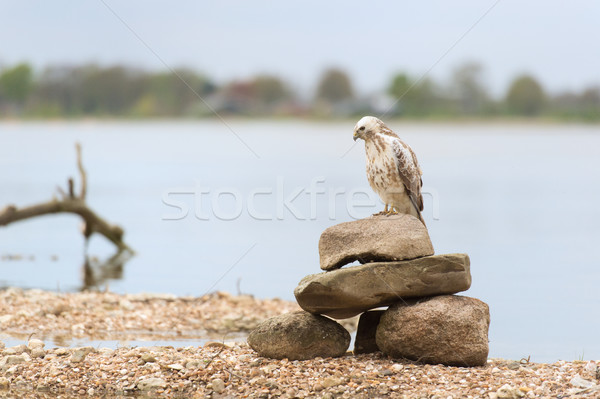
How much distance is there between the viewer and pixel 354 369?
30.3ft

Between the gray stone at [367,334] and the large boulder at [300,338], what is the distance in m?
0.24

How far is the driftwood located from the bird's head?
1197cm

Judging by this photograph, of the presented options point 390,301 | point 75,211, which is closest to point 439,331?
point 390,301

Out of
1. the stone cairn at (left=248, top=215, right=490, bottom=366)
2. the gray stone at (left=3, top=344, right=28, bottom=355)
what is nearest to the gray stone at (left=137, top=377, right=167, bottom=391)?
the stone cairn at (left=248, top=215, right=490, bottom=366)

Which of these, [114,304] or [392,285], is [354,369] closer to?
[392,285]

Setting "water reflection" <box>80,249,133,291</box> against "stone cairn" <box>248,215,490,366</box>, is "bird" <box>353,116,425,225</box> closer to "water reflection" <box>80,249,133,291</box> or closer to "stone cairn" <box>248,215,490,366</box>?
"stone cairn" <box>248,215,490,366</box>

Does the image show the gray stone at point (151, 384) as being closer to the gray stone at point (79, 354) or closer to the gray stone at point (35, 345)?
the gray stone at point (79, 354)

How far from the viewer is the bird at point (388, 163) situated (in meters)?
9.77

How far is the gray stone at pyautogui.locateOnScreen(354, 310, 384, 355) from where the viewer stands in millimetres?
9977

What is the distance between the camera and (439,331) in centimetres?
923

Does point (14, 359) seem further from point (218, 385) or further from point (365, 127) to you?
point (365, 127)

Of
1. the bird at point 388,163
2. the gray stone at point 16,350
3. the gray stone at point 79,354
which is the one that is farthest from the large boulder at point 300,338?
the gray stone at point 16,350

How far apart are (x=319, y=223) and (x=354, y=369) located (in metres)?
27.3

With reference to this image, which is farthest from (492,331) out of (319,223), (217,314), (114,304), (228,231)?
(319,223)
